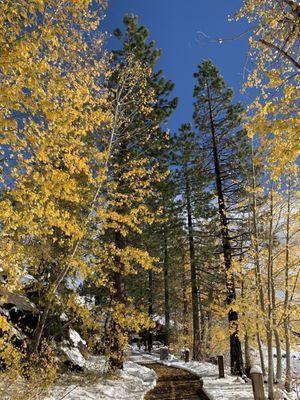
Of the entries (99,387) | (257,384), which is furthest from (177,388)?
(257,384)

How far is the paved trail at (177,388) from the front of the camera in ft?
33.2

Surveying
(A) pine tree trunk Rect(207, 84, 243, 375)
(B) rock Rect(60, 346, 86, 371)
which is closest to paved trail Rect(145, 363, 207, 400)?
(A) pine tree trunk Rect(207, 84, 243, 375)

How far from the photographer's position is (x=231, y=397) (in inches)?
361

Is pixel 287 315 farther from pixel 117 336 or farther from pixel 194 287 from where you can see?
pixel 194 287

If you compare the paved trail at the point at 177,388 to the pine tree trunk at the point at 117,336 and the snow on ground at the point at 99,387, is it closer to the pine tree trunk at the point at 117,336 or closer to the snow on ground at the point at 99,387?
the snow on ground at the point at 99,387

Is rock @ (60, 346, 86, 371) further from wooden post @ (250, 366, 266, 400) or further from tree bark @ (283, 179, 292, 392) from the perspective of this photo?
tree bark @ (283, 179, 292, 392)

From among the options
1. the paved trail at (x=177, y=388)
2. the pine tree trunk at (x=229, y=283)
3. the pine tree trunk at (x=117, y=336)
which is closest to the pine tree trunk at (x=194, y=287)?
the pine tree trunk at (x=229, y=283)

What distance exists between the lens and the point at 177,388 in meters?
11.5

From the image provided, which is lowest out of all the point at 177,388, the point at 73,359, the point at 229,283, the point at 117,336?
the point at 177,388

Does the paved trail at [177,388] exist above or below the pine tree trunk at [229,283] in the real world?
below

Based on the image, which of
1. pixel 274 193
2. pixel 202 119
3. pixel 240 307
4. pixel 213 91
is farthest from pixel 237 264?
pixel 213 91

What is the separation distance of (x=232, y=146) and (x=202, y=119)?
8.17ft

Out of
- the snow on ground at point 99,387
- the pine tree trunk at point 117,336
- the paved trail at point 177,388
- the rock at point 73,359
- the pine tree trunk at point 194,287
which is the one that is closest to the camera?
the snow on ground at point 99,387

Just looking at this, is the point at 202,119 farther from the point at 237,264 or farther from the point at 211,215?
the point at 237,264
